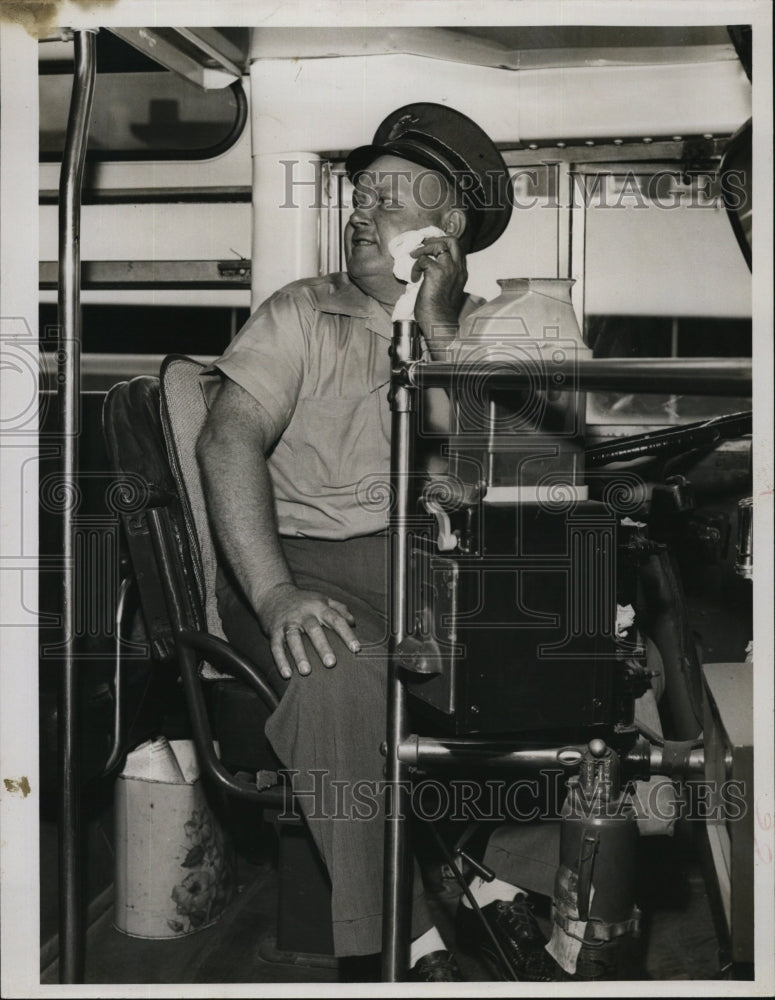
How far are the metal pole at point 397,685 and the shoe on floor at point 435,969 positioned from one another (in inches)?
9.1

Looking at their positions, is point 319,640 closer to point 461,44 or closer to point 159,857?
point 159,857

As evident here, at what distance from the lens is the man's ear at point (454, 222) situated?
86.8 inches

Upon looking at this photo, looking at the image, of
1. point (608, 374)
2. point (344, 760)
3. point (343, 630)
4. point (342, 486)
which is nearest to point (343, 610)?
point (343, 630)

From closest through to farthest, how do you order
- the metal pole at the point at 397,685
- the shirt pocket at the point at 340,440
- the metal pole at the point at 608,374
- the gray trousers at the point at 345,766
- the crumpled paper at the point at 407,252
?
the metal pole at the point at 608,374 < the metal pole at the point at 397,685 < the gray trousers at the point at 345,766 < the crumpled paper at the point at 407,252 < the shirt pocket at the point at 340,440

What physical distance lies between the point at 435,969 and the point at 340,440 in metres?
0.97

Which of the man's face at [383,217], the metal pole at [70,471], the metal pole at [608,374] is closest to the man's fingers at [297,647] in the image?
the metal pole at [70,471]

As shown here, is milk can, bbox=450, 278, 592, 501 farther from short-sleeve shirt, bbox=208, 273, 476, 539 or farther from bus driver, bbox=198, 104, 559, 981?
short-sleeve shirt, bbox=208, 273, 476, 539

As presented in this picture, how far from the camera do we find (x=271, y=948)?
200 centimetres

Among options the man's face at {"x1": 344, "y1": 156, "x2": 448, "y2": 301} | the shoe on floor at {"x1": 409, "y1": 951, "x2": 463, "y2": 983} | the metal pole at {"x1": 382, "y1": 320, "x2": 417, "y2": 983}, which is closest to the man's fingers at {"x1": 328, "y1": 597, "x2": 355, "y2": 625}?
the metal pole at {"x1": 382, "y1": 320, "x2": 417, "y2": 983}

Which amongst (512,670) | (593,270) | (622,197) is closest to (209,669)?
(512,670)

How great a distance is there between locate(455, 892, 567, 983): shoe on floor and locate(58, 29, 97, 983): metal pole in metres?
0.73

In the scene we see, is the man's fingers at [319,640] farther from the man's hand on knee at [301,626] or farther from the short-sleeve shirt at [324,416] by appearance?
the short-sleeve shirt at [324,416]

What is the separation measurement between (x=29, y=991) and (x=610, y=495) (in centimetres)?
147

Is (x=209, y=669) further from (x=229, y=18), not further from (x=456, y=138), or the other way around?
(x=456, y=138)
